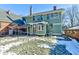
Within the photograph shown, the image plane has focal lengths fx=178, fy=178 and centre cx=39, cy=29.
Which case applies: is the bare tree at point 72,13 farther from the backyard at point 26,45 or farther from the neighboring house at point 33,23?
the backyard at point 26,45

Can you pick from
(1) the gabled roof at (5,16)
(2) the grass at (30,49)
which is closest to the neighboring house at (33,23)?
(1) the gabled roof at (5,16)

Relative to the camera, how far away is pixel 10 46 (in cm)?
209

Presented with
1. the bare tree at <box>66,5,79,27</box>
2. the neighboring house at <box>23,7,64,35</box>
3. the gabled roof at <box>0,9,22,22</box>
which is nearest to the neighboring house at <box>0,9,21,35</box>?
the gabled roof at <box>0,9,22,22</box>

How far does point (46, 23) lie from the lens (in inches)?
82.8

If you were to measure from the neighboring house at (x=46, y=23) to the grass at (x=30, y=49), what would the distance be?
0.11 metres

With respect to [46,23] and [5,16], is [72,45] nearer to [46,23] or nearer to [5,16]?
[46,23]

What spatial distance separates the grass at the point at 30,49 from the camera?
2074mm

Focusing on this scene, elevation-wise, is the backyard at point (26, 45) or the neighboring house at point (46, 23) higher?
the neighboring house at point (46, 23)

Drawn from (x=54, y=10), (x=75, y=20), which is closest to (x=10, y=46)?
(x=54, y=10)

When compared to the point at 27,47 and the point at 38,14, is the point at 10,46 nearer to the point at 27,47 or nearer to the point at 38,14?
the point at 27,47

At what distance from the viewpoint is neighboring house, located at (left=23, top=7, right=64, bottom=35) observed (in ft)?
6.88

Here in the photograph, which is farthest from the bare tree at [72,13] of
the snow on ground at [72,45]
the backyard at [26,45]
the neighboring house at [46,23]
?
the backyard at [26,45]

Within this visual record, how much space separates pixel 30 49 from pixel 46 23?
0.36 meters

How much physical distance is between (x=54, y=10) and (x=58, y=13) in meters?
0.06
